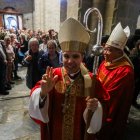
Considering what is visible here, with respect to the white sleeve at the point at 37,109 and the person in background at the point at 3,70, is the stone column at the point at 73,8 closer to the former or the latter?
the person in background at the point at 3,70

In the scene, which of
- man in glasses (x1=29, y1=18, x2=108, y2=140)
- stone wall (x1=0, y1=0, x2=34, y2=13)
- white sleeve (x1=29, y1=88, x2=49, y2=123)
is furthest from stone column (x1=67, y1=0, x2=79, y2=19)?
stone wall (x1=0, y1=0, x2=34, y2=13)

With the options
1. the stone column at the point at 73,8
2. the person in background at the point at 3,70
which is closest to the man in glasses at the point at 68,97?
the person in background at the point at 3,70

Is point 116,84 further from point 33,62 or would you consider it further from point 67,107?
point 33,62

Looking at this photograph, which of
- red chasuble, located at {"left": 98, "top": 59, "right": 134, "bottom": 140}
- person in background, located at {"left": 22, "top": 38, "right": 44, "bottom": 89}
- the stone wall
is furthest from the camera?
the stone wall

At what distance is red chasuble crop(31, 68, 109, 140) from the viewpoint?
1701 millimetres

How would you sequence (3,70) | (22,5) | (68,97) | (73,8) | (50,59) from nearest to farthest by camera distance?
1. (68,97)
2. (50,59)
3. (3,70)
4. (73,8)
5. (22,5)

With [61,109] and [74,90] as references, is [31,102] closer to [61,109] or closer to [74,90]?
[61,109]

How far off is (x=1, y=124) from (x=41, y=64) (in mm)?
1340

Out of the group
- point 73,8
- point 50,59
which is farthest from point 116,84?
point 73,8

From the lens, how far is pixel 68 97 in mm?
1705

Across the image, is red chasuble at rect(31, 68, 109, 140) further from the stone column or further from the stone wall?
the stone wall

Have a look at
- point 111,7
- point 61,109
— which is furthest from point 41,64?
point 111,7

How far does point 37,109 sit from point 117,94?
125 cm

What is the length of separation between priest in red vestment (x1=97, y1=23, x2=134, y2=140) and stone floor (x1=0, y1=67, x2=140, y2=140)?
0.83 metres
